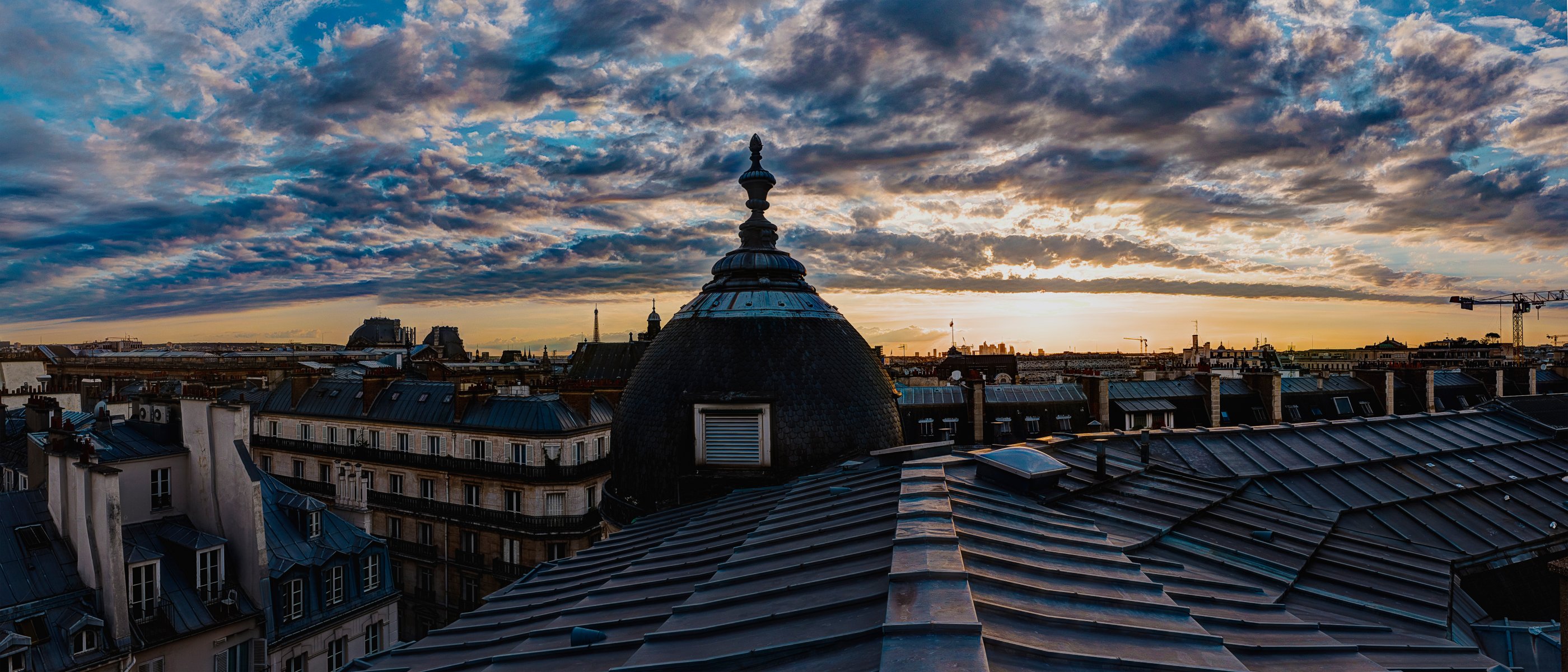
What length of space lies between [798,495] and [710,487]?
19.3 ft

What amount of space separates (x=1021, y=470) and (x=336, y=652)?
21.5 metres

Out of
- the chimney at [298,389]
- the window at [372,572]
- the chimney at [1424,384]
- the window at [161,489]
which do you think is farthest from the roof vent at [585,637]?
the chimney at [1424,384]

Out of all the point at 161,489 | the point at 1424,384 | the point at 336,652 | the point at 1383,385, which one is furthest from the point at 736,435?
the point at 1424,384

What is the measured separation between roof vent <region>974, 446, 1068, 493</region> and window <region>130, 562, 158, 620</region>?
2021cm

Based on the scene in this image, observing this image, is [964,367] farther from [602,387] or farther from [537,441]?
[537,441]

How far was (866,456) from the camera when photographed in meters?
20.7

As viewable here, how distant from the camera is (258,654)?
20828 millimetres

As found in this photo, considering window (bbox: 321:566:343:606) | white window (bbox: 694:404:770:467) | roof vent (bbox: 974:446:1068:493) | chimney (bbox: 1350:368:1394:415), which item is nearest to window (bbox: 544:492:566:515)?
window (bbox: 321:566:343:606)

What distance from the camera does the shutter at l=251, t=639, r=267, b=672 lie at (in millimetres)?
20797

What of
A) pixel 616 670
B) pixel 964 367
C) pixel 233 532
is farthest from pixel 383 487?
pixel 964 367

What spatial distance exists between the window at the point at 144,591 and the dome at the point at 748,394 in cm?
1152

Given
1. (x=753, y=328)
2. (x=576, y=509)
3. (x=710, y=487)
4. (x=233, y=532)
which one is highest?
(x=753, y=328)

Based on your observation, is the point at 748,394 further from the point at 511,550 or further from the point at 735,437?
the point at 511,550

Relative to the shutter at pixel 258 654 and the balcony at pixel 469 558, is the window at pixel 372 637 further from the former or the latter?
the balcony at pixel 469 558
